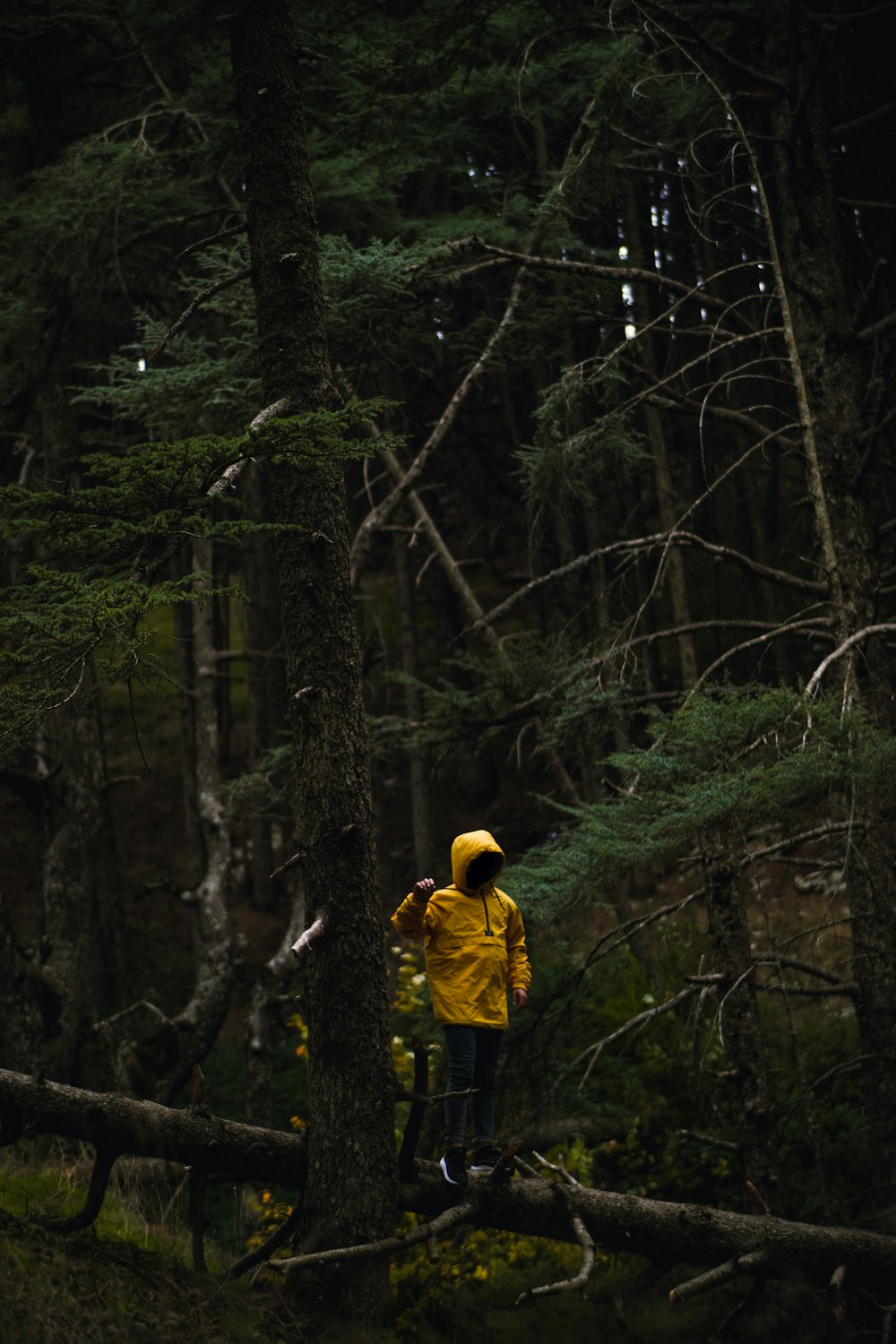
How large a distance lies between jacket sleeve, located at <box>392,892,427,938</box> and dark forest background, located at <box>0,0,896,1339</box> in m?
0.10

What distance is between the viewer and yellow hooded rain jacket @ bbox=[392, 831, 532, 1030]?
580 centimetres

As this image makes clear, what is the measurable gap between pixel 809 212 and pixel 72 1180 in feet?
27.6

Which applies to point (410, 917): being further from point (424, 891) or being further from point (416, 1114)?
point (416, 1114)

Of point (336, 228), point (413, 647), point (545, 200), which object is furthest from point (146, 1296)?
point (413, 647)

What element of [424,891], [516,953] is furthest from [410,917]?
[516,953]

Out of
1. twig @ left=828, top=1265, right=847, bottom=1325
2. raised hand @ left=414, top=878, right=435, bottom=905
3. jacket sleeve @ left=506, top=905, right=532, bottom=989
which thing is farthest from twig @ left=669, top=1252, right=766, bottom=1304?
raised hand @ left=414, top=878, right=435, bottom=905

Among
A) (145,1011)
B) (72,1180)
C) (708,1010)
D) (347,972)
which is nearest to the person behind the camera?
(347,972)

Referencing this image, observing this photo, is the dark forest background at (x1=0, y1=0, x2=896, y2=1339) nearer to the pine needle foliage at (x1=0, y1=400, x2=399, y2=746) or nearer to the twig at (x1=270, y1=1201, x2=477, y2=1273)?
the pine needle foliage at (x1=0, y1=400, x2=399, y2=746)

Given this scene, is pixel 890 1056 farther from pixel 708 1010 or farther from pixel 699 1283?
pixel 708 1010

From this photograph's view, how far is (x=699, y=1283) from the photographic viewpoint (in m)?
5.62

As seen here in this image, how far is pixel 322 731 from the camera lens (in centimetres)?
570

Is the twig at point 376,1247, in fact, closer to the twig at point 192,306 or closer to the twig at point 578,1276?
the twig at point 578,1276

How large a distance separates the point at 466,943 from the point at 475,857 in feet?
1.45

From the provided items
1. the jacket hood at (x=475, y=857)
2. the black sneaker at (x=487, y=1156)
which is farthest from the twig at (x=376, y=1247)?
the jacket hood at (x=475, y=857)
